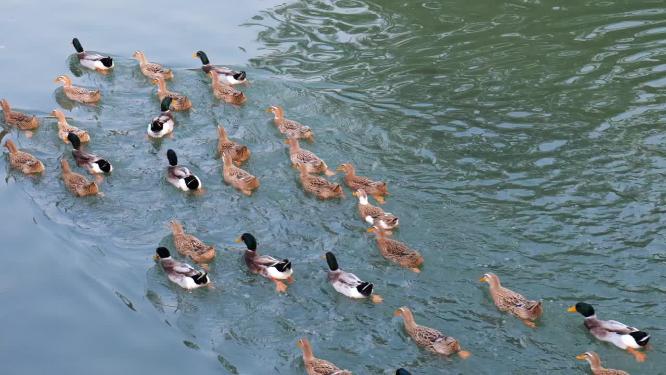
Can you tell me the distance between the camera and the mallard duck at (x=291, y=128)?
1709cm

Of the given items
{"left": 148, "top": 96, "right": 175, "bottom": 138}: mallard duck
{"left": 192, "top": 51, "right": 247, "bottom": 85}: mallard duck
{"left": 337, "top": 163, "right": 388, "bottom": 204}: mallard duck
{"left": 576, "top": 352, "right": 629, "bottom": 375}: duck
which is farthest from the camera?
{"left": 192, "top": 51, "right": 247, "bottom": 85}: mallard duck

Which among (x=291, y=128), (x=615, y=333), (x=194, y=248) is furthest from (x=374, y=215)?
(x=615, y=333)

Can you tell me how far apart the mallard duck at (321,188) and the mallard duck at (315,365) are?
389cm

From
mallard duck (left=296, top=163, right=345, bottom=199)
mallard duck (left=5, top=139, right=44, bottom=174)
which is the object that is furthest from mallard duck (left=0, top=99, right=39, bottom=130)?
mallard duck (left=296, top=163, right=345, bottom=199)

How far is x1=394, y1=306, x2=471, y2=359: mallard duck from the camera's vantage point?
1207 centimetres

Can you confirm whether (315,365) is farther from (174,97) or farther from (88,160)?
(174,97)

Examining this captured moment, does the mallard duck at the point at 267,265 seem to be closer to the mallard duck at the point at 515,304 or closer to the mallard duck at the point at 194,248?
the mallard duck at the point at 194,248

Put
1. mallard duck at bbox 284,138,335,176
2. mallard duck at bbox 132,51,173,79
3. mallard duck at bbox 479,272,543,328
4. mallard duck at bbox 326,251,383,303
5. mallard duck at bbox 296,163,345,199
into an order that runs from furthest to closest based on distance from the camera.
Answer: mallard duck at bbox 132,51,173,79, mallard duck at bbox 284,138,335,176, mallard duck at bbox 296,163,345,199, mallard duck at bbox 326,251,383,303, mallard duck at bbox 479,272,543,328

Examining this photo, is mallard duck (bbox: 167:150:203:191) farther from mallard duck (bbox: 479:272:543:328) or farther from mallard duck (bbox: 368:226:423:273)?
mallard duck (bbox: 479:272:543:328)

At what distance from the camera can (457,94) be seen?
1845 cm

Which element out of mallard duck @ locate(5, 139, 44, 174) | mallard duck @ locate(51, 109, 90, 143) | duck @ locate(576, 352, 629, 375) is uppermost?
duck @ locate(576, 352, 629, 375)

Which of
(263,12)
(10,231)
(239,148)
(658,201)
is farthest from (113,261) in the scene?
(263,12)

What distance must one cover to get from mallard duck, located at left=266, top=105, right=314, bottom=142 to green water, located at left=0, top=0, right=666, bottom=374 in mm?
221

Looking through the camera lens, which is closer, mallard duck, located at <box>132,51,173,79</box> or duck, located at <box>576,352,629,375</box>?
duck, located at <box>576,352,629,375</box>
